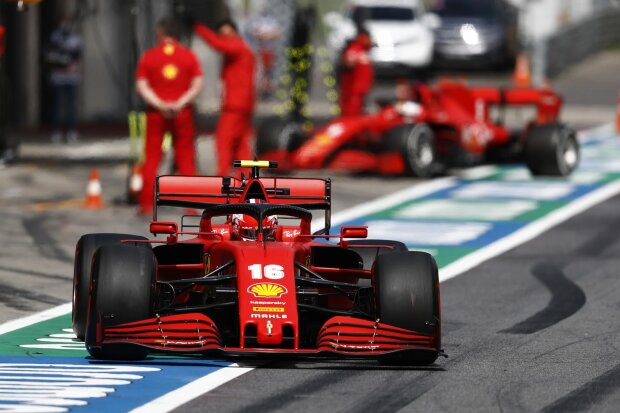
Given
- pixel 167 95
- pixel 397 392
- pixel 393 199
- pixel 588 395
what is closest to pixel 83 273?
pixel 397 392

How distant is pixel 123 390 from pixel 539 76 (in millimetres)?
32684

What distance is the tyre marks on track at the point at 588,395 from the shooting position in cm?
864

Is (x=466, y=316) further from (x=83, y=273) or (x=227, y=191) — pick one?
(x=83, y=273)

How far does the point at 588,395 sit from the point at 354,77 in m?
16.4

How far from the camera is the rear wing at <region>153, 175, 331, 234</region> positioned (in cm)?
1138

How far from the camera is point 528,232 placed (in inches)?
675

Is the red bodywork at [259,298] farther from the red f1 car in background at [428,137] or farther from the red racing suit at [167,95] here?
the red f1 car in background at [428,137]

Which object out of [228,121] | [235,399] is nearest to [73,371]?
[235,399]

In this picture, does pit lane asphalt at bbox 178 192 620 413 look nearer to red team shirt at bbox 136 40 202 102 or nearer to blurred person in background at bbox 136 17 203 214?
blurred person in background at bbox 136 17 203 214

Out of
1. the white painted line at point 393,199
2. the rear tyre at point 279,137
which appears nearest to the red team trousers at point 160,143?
the white painted line at point 393,199

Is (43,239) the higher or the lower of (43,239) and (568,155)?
the lower

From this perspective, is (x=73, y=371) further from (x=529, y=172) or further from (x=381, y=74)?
(x=381, y=74)

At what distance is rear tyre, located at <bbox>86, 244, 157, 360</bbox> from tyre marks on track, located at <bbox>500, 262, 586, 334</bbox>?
2808 mm

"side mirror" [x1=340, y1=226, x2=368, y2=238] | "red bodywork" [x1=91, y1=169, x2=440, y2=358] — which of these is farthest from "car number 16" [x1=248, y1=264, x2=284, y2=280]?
"side mirror" [x1=340, y1=226, x2=368, y2=238]
